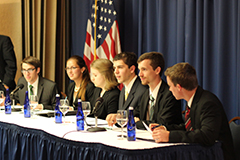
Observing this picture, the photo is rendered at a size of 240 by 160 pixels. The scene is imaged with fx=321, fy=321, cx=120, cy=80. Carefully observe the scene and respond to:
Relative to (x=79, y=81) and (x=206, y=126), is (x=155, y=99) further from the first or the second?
(x=79, y=81)

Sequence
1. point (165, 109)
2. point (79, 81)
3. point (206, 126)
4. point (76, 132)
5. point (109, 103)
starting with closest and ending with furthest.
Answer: point (206, 126), point (76, 132), point (165, 109), point (109, 103), point (79, 81)

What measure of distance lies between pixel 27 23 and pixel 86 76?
265 cm

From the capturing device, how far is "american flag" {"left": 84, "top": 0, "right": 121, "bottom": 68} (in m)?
5.79

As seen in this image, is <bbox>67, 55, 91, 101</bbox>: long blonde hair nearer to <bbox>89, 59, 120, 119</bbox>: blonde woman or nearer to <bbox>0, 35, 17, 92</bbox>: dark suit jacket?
<bbox>89, 59, 120, 119</bbox>: blonde woman

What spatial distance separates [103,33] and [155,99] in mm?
3140

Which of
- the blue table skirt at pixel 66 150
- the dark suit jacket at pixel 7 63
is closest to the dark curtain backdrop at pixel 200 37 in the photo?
the blue table skirt at pixel 66 150

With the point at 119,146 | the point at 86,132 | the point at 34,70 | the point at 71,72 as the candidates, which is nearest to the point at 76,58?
the point at 71,72

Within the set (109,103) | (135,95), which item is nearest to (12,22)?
(109,103)

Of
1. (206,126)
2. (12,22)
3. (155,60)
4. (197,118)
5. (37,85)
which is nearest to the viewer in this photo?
(206,126)

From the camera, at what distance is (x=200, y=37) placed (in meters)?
4.38

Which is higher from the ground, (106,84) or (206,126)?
(106,84)

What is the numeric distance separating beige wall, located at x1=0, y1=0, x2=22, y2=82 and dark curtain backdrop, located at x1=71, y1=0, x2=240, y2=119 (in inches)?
94.5

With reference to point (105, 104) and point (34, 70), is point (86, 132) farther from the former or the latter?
point (34, 70)

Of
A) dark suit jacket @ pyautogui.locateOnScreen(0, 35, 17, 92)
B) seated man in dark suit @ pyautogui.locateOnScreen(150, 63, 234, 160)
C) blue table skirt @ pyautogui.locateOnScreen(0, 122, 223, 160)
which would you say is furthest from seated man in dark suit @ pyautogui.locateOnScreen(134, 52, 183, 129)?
dark suit jacket @ pyautogui.locateOnScreen(0, 35, 17, 92)
